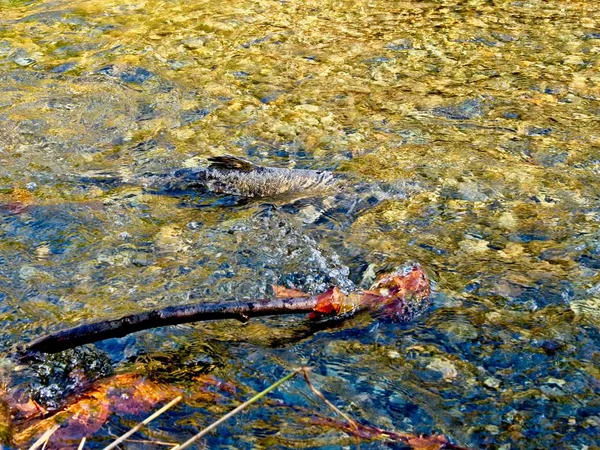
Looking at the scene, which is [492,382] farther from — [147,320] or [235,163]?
[235,163]

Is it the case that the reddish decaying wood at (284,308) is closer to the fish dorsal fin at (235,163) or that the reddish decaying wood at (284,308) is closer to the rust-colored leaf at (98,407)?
the rust-colored leaf at (98,407)

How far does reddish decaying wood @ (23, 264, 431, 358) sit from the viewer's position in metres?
2.47

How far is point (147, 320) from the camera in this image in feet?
8.09

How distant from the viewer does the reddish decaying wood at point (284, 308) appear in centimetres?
247

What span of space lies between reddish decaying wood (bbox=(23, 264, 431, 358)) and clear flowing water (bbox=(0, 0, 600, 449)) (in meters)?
0.10

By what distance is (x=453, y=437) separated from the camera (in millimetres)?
2549

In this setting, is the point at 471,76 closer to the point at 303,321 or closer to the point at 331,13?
the point at 331,13

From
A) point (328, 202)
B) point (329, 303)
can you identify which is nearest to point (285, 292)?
point (329, 303)

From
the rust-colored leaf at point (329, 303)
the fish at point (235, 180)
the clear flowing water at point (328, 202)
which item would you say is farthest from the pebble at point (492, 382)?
the fish at point (235, 180)

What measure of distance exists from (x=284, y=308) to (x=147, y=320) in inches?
20.3

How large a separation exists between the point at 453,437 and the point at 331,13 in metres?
5.29

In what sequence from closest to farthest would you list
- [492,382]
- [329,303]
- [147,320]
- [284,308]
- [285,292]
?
[147,320] < [284,308] < [492,382] < [329,303] < [285,292]

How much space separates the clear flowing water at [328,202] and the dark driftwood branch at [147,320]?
0.25m

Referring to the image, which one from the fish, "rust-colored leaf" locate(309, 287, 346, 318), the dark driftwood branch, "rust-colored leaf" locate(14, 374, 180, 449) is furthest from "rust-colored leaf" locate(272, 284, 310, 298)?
the fish
